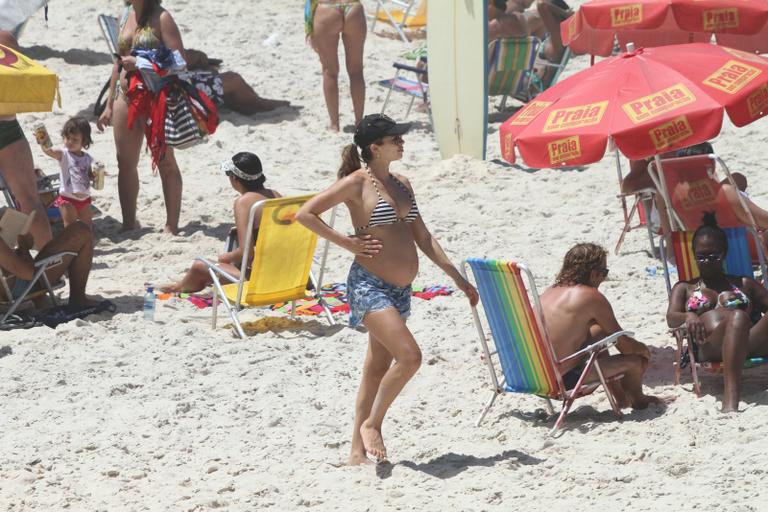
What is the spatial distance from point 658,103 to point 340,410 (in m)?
1.91

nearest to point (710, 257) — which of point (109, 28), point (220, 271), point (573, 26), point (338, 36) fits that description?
point (220, 271)

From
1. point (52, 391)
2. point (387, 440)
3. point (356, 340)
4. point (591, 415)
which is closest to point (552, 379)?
point (591, 415)

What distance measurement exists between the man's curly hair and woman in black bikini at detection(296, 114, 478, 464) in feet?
2.14

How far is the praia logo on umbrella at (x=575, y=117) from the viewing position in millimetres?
5527

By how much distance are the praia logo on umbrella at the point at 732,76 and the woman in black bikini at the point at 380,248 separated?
1.59 metres

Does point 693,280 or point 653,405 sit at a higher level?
point 693,280

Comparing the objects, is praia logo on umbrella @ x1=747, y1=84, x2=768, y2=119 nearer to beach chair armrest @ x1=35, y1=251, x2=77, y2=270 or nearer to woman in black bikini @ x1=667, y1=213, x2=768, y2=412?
woman in black bikini @ x1=667, y1=213, x2=768, y2=412

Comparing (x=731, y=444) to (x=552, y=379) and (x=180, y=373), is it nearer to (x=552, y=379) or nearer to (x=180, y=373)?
(x=552, y=379)

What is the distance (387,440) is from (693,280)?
1.52m

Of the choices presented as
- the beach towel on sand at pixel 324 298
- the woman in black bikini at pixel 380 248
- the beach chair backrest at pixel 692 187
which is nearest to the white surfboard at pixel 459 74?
the beach towel on sand at pixel 324 298

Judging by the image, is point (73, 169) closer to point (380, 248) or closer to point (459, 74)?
point (459, 74)

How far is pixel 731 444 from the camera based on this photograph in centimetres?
476

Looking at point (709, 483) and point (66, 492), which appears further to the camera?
point (66, 492)

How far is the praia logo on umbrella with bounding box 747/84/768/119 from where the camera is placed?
18.2 ft
